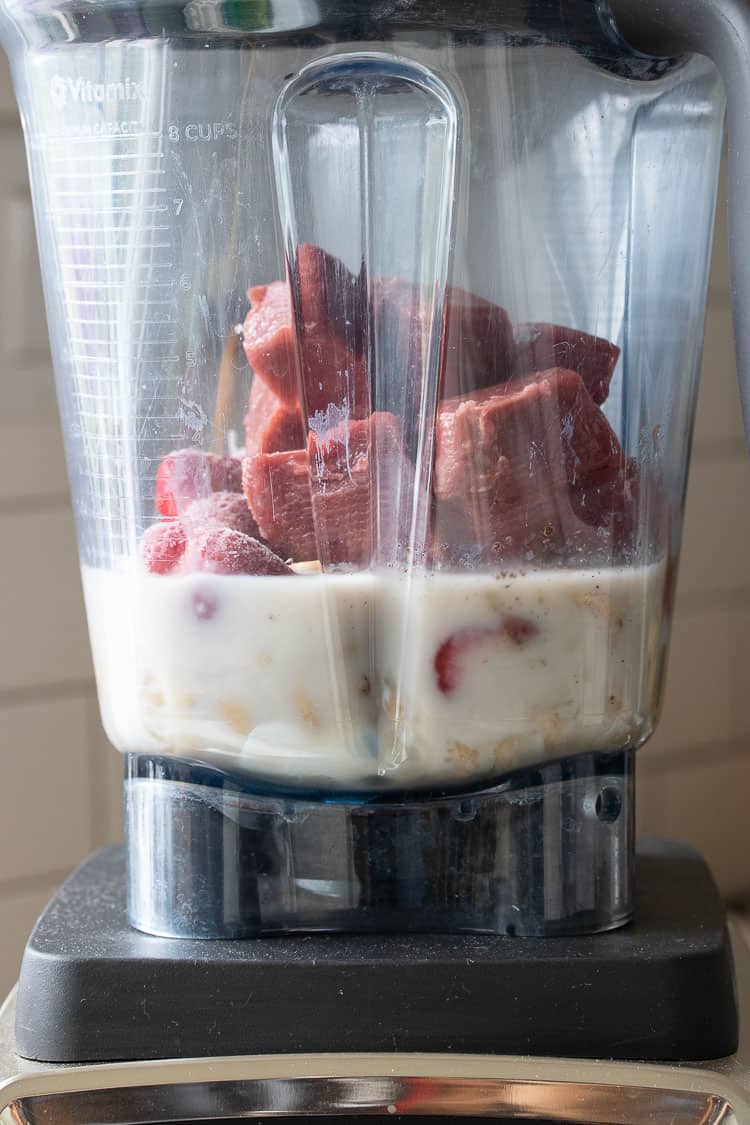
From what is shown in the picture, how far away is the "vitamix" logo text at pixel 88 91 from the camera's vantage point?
490mm

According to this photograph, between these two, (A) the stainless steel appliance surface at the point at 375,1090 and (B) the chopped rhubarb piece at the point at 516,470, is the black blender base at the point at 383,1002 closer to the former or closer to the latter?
(A) the stainless steel appliance surface at the point at 375,1090

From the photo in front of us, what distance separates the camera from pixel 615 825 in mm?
533

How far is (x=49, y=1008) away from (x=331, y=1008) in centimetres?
10

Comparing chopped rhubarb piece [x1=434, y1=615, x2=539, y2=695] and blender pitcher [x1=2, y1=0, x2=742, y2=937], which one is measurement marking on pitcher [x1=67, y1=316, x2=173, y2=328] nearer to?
blender pitcher [x1=2, y1=0, x2=742, y2=937]

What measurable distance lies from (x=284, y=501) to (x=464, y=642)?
0.27 feet

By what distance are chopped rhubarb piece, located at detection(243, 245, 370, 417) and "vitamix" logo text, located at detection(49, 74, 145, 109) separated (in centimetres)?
8

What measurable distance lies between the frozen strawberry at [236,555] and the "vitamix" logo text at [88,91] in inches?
6.3

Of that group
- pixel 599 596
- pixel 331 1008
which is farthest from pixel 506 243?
pixel 331 1008

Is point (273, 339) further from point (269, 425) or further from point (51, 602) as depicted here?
point (51, 602)

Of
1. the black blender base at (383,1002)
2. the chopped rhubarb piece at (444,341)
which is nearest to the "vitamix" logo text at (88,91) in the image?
the chopped rhubarb piece at (444,341)

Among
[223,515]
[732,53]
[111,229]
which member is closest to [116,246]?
[111,229]

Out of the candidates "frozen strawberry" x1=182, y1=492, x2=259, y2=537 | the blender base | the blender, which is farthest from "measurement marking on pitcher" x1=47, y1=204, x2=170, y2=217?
the blender base

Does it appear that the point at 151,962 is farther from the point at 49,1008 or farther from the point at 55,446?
the point at 55,446

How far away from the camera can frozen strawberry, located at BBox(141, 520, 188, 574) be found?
0.50 metres
